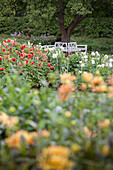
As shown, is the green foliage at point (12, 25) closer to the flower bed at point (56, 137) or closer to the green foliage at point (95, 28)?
the green foliage at point (95, 28)

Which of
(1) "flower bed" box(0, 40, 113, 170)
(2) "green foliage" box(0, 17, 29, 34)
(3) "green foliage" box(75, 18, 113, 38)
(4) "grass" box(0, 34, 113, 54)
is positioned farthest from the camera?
(2) "green foliage" box(0, 17, 29, 34)

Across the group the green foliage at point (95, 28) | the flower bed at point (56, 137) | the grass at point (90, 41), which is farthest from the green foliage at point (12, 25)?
the flower bed at point (56, 137)

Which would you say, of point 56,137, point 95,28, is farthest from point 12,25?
point 56,137

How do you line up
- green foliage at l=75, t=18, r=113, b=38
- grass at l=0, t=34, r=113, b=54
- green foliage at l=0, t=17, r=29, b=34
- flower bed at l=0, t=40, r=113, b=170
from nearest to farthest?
flower bed at l=0, t=40, r=113, b=170
grass at l=0, t=34, r=113, b=54
green foliage at l=75, t=18, r=113, b=38
green foliage at l=0, t=17, r=29, b=34

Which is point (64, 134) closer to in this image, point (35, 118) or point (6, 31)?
point (35, 118)

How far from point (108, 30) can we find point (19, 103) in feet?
62.2

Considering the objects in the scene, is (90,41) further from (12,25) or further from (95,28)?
(12,25)

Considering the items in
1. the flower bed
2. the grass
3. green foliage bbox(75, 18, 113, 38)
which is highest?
green foliage bbox(75, 18, 113, 38)

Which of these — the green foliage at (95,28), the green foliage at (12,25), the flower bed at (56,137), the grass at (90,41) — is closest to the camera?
the flower bed at (56,137)

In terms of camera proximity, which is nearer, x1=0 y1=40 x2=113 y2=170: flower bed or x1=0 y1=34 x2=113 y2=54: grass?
x1=0 y1=40 x2=113 y2=170: flower bed

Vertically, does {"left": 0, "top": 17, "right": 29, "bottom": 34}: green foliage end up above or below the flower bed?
above

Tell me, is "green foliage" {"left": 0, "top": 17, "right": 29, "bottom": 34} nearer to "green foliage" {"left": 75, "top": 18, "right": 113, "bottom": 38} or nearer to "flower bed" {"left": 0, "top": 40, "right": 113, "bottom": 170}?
"green foliage" {"left": 75, "top": 18, "right": 113, "bottom": 38}

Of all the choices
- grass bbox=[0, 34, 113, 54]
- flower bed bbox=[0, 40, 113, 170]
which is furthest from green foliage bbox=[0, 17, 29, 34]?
flower bed bbox=[0, 40, 113, 170]

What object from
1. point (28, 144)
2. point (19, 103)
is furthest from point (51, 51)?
point (28, 144)
